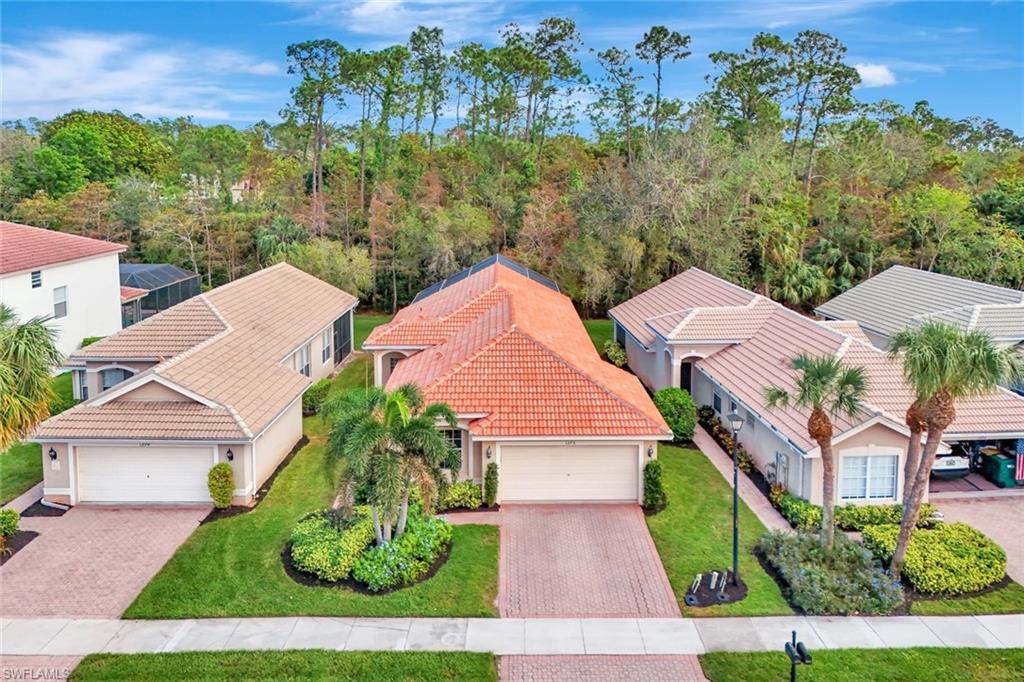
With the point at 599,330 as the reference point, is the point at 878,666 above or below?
below

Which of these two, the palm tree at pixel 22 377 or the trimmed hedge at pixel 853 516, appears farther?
the trimmed hedge at pixel 853 516

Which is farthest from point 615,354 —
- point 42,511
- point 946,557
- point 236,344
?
point 42,511

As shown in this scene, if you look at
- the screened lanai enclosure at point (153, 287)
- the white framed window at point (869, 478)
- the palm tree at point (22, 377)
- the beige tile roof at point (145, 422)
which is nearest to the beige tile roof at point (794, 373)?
the white framed window at point (869, 478)

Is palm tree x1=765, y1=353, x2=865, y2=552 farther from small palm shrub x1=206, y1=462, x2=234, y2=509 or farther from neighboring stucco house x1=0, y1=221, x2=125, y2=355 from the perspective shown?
neighboring stucco house x1=0, y1=221, x2=125, y2=355

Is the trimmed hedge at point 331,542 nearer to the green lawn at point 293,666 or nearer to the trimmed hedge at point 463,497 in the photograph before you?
the trimmed hedge at point 463,497

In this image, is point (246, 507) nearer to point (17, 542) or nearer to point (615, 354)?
point (17, 542)

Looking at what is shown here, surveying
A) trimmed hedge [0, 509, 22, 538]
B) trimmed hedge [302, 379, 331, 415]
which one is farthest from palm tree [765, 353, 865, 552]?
trimmed hedge [0, 509, 22, 538]
